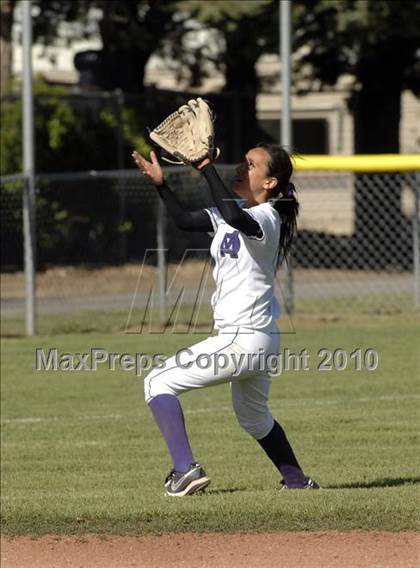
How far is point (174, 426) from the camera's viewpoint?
6.82m

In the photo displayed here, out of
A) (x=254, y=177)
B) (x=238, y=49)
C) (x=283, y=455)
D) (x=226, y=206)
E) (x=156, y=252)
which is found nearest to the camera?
(x=226, y=206)

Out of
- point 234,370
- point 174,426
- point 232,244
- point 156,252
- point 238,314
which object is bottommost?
point 156,252

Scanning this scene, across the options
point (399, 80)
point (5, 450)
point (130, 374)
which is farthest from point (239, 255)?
point (399, 80)

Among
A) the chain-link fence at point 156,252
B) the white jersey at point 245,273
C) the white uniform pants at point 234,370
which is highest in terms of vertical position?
the white jersey at point 245,273

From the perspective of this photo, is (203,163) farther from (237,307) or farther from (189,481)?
(189,481)

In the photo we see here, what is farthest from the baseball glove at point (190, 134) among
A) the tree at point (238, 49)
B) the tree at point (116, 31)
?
the tree at point (116, 31)

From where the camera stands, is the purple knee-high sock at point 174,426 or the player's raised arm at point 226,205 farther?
the purple knee-high sock at point 174,426

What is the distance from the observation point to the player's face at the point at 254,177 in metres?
6.78

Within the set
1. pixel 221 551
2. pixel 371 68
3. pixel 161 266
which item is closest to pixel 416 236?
pixel 161 266

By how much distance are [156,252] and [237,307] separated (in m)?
11.1

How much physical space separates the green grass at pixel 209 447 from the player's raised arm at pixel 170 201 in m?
1.42

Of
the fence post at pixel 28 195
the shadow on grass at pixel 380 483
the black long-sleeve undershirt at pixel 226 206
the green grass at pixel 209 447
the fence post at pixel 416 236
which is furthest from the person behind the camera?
the fence post at pixel 416 236

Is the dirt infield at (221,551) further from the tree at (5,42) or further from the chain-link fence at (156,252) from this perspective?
the tree at (5,42)

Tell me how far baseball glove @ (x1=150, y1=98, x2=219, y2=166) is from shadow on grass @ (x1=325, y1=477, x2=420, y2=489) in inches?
87.3
